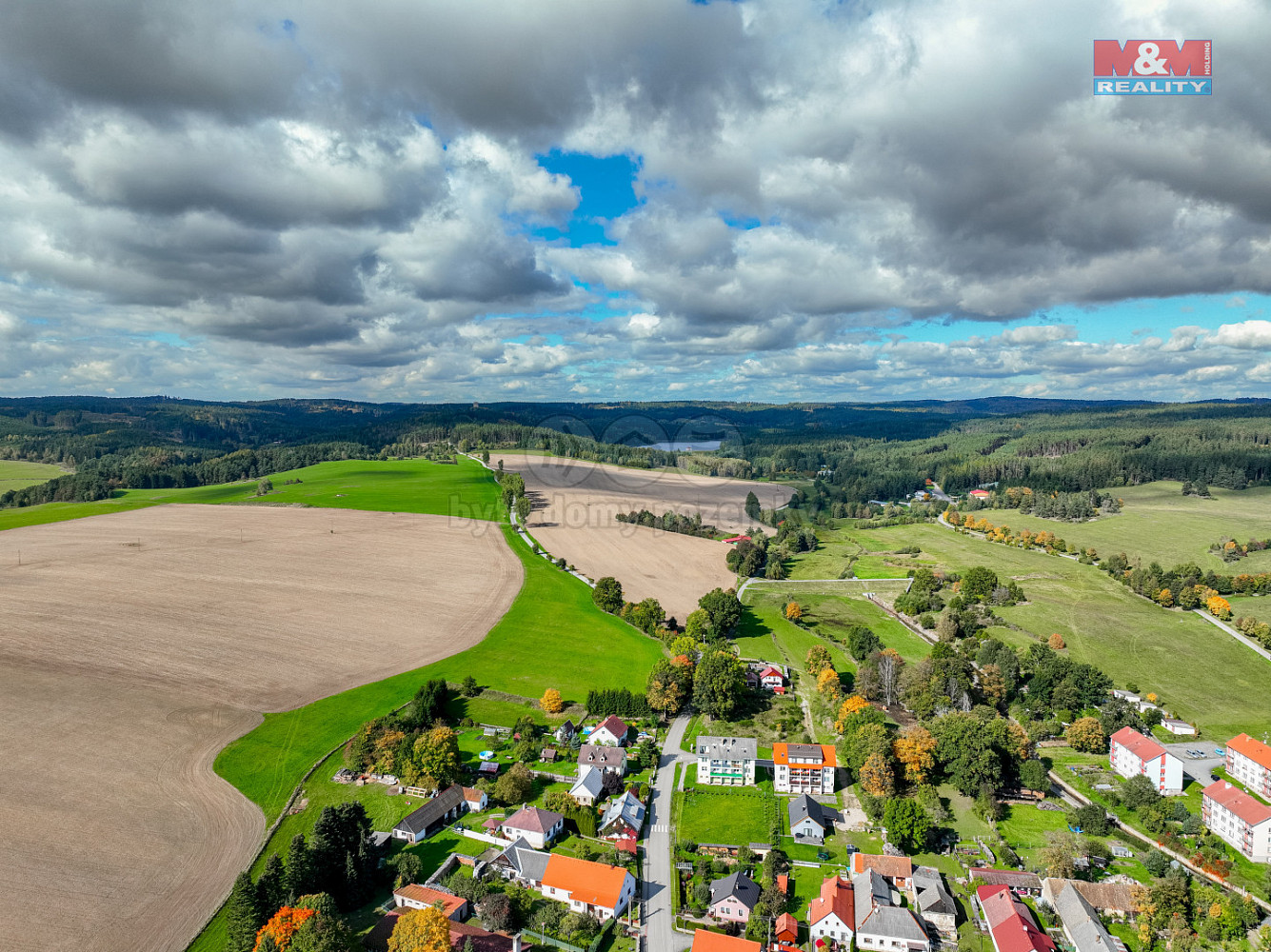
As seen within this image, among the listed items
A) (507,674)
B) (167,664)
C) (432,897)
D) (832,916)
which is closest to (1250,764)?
(832,916)

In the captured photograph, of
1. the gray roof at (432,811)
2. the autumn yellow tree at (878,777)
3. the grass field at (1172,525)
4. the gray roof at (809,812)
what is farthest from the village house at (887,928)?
the grass field at (1172,525)

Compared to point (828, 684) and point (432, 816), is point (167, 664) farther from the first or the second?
point (828, 684)

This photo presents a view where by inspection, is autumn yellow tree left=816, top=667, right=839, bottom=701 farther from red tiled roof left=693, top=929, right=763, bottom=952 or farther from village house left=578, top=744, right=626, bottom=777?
red tiled roof left=693, top=929, right=763, bottom=952

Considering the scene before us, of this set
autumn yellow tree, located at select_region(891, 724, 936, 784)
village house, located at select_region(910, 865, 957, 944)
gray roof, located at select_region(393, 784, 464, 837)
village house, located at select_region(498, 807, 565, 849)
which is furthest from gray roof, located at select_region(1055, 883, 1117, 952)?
gray roof, located at select_region(393, 784, 464, 837)

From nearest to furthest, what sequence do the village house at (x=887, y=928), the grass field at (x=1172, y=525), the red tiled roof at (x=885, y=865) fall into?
1. the village house at (x=887, y=928)
2. the red tiled roof at (x=885, y=865)
3. the grass field at (x=1172, y=525)

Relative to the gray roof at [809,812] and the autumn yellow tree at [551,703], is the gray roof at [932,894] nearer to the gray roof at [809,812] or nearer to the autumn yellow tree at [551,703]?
the gray roof at [809,812]
